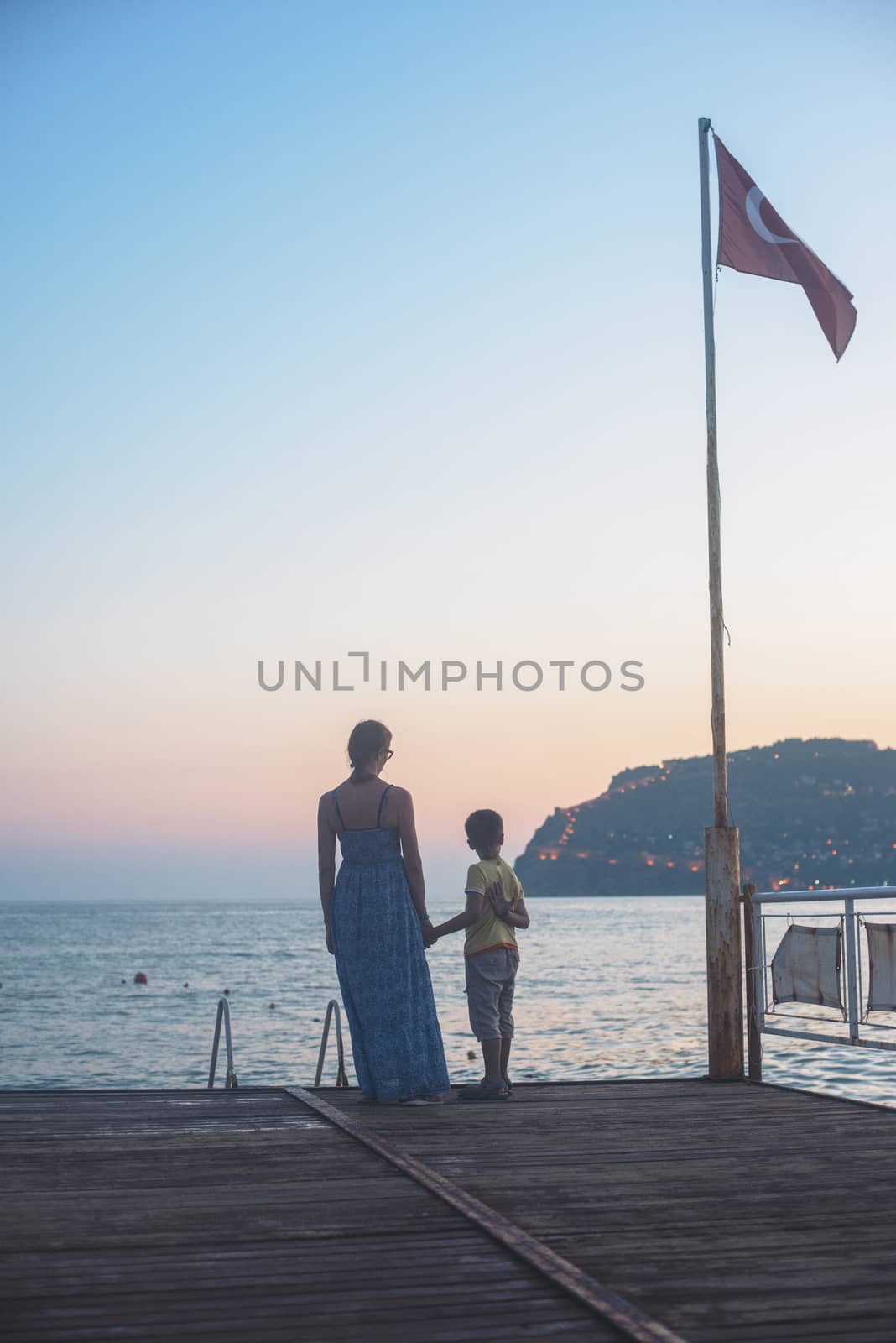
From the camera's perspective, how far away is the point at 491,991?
7.08 m

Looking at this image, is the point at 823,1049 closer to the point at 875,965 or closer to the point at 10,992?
the point at 875,965

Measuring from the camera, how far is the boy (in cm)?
706

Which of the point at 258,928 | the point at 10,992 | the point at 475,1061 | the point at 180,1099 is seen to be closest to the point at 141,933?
the point at 258,928

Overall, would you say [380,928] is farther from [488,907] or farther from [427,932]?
[488,907]

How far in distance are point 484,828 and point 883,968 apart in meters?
2.23

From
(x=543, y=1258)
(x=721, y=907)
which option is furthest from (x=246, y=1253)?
(x=721, y=907)

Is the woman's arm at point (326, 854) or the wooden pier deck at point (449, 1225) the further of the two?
the woman's arm at point (326, 854)

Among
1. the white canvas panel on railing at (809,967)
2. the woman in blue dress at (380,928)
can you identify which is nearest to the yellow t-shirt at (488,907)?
the woman in blue dress at (380,928)

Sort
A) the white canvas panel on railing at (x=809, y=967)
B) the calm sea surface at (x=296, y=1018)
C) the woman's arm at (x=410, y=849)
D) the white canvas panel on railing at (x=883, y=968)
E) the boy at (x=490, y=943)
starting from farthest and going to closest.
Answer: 1. the calm sea surface at (x=296, y=1018)
2. the white canvas panel on railing at (x=809, y=967)
3. the boy at (x=490, y=943)
4. the woman's arm at (x=410, y=849)
5. the white canvas panel on railing at (x=883, y=968)

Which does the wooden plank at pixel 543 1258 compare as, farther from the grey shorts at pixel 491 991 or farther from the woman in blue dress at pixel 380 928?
the grey shorts at pixel 491 991

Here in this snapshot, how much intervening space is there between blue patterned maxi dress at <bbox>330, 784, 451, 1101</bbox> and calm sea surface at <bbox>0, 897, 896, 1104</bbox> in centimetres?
235

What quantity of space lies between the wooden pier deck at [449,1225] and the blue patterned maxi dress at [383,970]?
15.0 inches

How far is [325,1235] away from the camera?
3826 millimetres

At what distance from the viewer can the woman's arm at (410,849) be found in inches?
267
